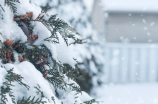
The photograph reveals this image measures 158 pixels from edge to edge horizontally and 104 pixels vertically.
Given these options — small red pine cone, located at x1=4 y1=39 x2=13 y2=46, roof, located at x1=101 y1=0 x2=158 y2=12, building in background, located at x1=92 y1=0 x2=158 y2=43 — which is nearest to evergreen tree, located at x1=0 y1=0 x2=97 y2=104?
small red pine cone, located at x1=4 y1=39 x2=13 y2=46

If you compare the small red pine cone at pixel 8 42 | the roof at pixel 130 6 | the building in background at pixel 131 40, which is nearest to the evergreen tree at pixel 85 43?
the building in background at pixel 131 40

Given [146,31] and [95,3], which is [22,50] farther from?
[95,3]

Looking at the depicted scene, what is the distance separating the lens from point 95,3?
43.7ft

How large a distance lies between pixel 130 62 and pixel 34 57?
25.0ft

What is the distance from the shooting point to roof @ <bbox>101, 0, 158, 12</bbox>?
9.29 meters

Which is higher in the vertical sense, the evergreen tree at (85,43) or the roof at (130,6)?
the roof at (130,6)

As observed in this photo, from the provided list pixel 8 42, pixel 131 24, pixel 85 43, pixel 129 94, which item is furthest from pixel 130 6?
pixel 8 42

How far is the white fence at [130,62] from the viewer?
915cm

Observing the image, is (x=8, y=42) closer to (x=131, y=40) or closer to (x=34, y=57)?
(x=34, y=57)

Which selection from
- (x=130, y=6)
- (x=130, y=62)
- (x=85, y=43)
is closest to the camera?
(x=85, y=43)

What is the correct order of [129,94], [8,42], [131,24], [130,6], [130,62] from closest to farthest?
1. [8,42]
2. [129,94]
3. [130,62]
4. [130,6]
5. [131,24]

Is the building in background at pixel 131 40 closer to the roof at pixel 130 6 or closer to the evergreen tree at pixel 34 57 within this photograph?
the roof at pixel 130 6

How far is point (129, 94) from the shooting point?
7.82m

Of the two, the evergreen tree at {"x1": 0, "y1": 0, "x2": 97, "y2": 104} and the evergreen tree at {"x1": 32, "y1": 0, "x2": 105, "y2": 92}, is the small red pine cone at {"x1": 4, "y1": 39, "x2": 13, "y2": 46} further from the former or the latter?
the evergreen tree at {"x1": 32, "y1": 0, "x2": 105, "y2": 92}
